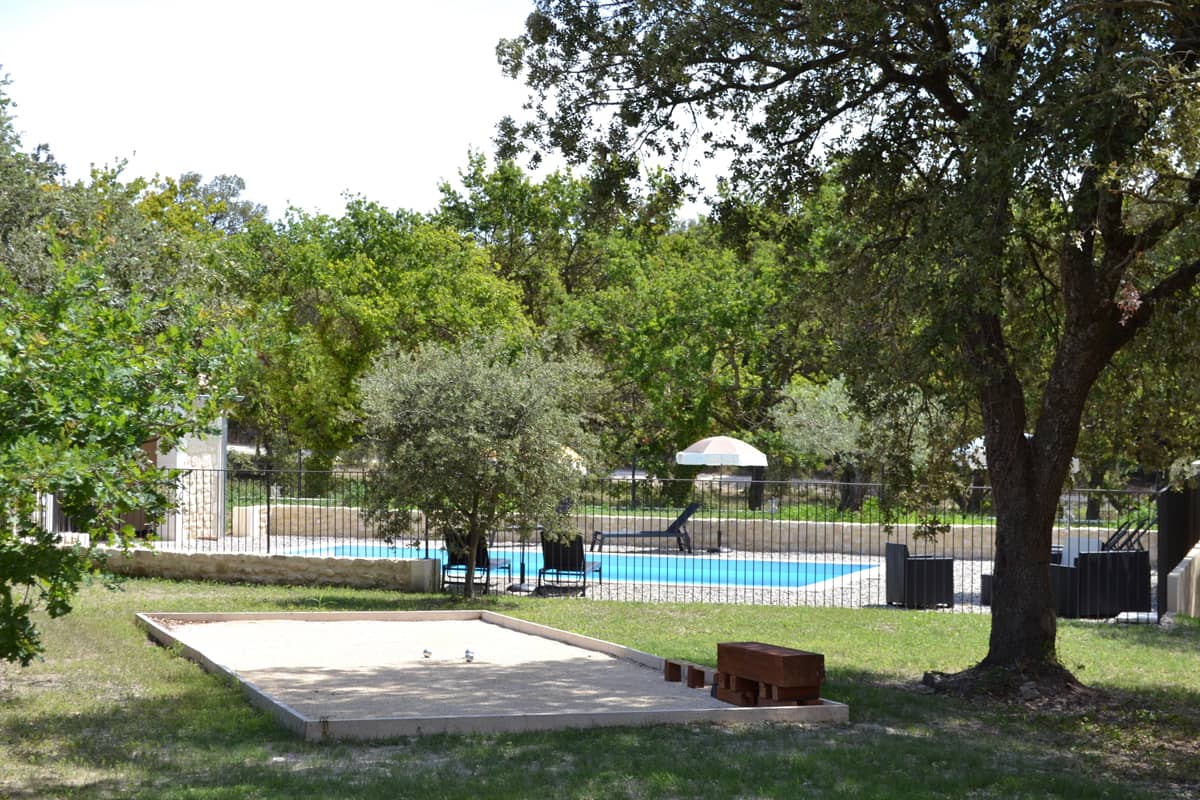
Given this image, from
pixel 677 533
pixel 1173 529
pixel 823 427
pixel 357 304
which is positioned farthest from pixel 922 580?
pixel 357 304

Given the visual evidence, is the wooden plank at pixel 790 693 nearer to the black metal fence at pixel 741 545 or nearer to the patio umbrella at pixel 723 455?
the black metal fence at pixel 741 545

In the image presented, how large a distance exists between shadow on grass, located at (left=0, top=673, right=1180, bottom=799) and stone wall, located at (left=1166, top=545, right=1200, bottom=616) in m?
8.12

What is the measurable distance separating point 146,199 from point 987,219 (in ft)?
111

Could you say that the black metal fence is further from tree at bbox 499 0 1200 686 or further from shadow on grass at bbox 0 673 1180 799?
shadow on grass at bbox 0 673 1180 799

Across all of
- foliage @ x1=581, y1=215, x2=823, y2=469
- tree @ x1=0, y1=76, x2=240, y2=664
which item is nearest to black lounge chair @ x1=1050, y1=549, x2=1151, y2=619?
tree @ x1=0, y1=76, x2=240, y2=664

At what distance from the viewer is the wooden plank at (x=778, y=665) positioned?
9.55 m

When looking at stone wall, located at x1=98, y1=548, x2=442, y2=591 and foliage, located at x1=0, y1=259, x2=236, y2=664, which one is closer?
foliage, located at x1=0, y1=259, x2=236, y2=664

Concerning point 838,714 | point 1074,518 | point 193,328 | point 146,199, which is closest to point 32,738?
point 193,328

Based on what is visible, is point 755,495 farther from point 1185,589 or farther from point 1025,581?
point 1025,581

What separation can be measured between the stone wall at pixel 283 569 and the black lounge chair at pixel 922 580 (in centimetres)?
691

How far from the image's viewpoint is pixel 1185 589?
55.1 ft

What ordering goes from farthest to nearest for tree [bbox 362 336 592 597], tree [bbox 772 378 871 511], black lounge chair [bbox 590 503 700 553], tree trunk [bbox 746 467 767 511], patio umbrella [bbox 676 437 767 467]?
1. tree [bbox 772 378 871 511]
2. patio umbrella [bbox 676 437 767 467]
3. tree trunk [bbox 746 467 767 511]
4. black lounge chair [bbox 590 503 700 553]
5. tree [bbox 362 336 592 597]

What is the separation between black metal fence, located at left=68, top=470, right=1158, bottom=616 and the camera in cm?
1775

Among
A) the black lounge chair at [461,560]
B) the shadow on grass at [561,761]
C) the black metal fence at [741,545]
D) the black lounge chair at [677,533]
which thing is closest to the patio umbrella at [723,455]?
the black metal fence at [741,545]
